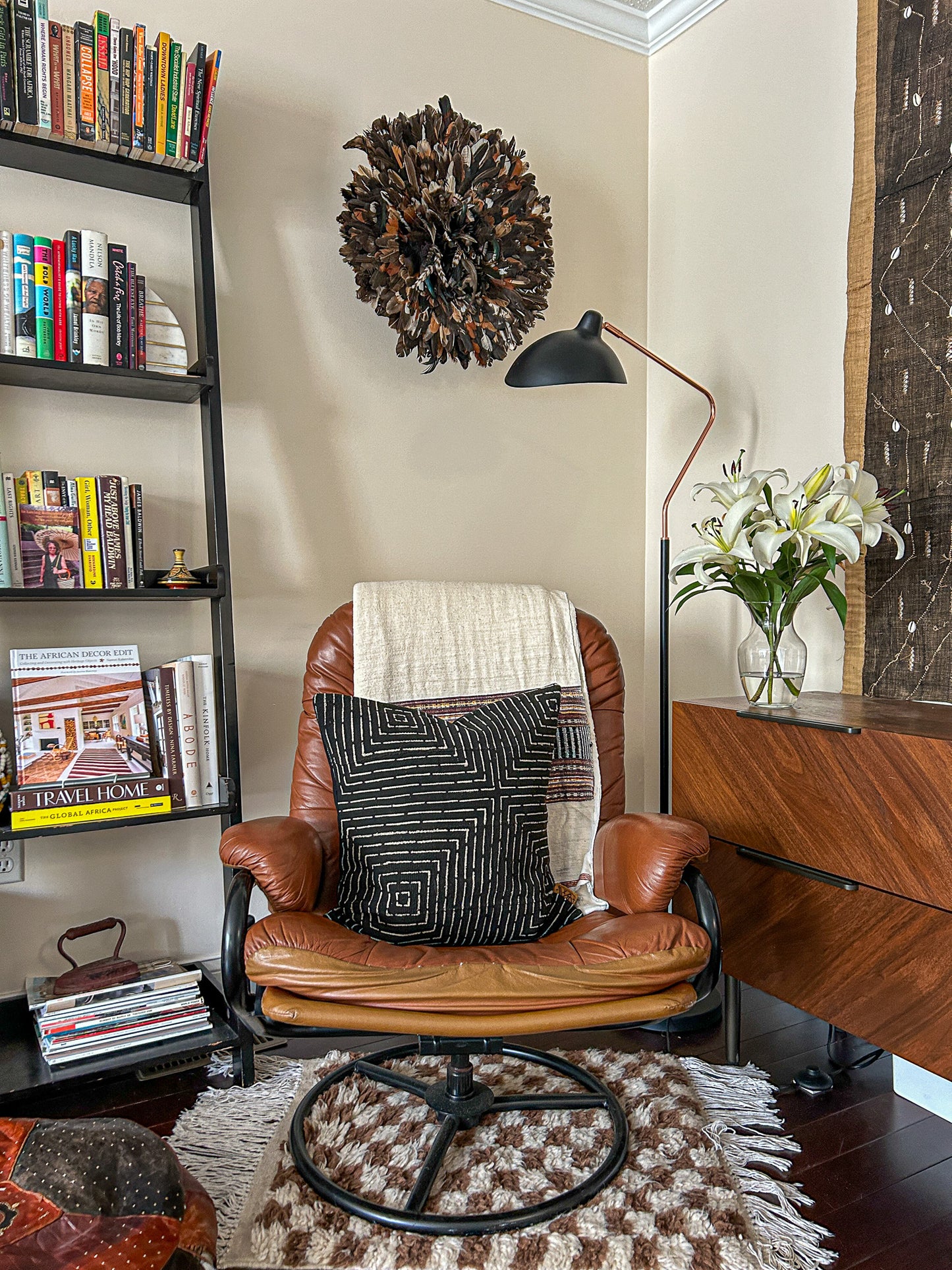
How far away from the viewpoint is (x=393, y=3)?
7.59 ft

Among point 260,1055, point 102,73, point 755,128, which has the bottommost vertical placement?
point 260,1055

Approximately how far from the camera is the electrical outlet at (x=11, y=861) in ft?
6.23

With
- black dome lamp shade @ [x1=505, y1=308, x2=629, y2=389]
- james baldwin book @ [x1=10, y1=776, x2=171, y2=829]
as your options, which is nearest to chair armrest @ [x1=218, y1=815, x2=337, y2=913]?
james baldwin book @ [x1=10, y1=776, x2=171, y2=829]

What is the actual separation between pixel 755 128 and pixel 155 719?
2.02 meters

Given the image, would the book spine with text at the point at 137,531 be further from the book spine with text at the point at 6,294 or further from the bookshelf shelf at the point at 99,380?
the book spine with text at the point at 6,294

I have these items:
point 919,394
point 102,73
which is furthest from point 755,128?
point 102,73

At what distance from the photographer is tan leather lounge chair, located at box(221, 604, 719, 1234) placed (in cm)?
132

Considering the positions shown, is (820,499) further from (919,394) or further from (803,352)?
(803,352)

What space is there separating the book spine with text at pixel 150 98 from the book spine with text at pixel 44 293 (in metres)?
0.26

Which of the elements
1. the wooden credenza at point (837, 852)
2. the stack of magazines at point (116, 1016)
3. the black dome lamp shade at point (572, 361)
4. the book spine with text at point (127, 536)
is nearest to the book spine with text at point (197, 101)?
the book spine with text at point (127, 536)

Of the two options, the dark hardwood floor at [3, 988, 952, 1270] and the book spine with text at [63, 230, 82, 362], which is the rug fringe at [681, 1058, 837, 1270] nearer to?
the dark hardwood floor at [3, 988, 952, 1270]

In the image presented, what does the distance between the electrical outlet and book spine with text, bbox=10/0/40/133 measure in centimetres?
137

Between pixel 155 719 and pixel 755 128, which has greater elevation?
pixel 755 128

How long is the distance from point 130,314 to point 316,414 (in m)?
0.55
